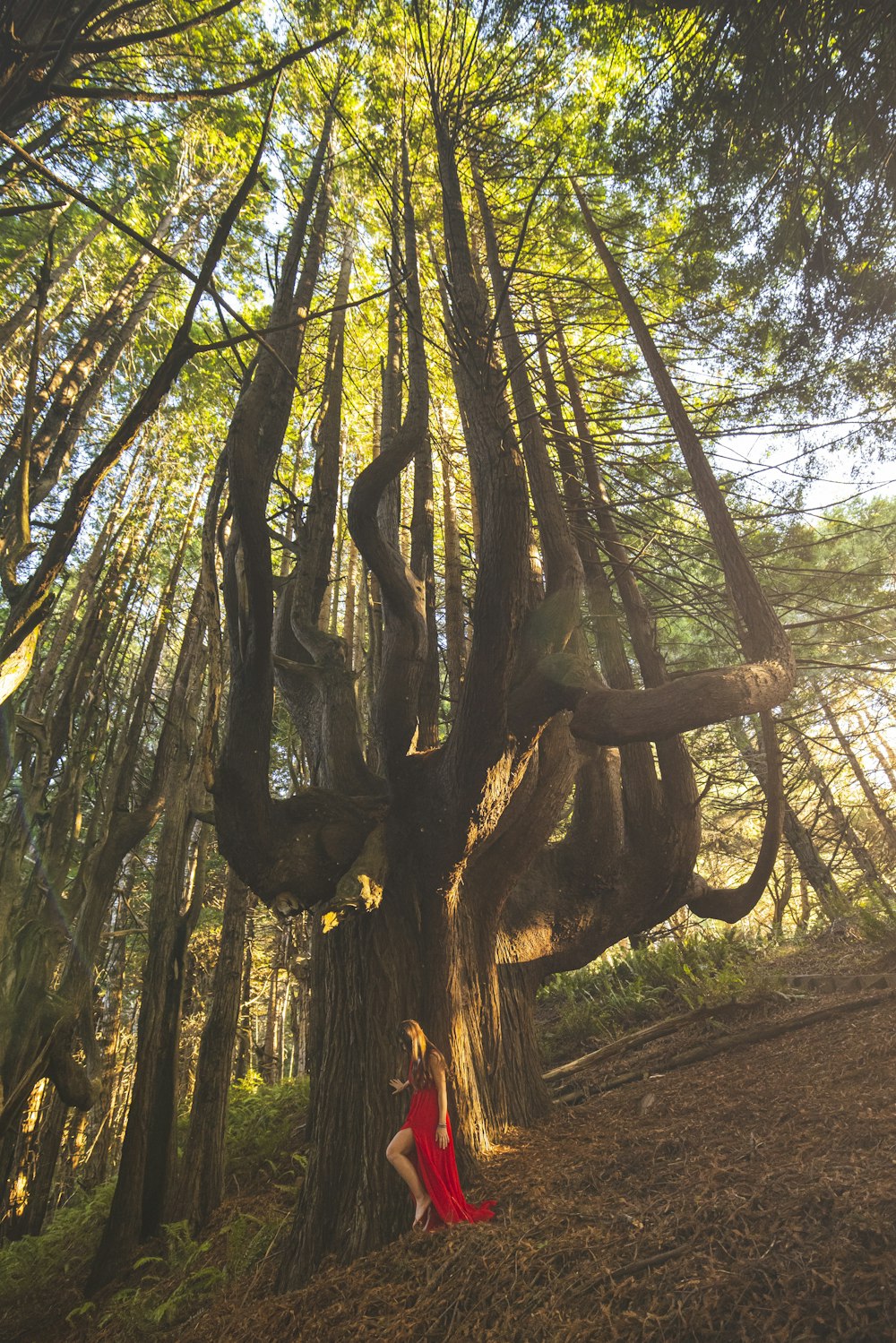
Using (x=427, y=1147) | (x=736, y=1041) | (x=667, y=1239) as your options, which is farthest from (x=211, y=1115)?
(x=667, y=1239)

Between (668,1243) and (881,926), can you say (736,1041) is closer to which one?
(881,926)

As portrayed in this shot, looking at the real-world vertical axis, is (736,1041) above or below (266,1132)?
above

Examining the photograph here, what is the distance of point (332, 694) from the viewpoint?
200 inches

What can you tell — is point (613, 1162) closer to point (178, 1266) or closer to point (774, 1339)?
point (774, 1339)

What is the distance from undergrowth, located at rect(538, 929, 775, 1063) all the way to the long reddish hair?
151 inches

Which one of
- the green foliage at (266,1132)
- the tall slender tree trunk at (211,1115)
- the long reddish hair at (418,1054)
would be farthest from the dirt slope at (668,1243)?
the green foliage at (266,1132)

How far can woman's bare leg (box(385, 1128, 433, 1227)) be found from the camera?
3.32 m

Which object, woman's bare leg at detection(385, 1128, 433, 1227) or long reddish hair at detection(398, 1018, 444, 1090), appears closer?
woman's bare leg at detection(385, 1128, 433, 1227)

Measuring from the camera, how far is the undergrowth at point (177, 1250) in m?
4.37

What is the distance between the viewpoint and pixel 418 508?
5.92 metres

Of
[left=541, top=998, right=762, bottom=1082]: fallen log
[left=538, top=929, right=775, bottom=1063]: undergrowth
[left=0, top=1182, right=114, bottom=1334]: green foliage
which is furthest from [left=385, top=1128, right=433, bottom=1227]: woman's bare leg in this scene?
[left=0, top=1182, right=114, bottom=1334]: green foliage

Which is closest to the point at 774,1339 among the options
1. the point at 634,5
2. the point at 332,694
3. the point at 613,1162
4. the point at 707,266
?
the point at 613,1162

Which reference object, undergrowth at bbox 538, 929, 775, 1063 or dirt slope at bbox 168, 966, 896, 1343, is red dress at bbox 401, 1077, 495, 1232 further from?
undergrowth at bbox 538, 929, 775, 1063

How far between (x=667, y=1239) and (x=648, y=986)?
673cm
